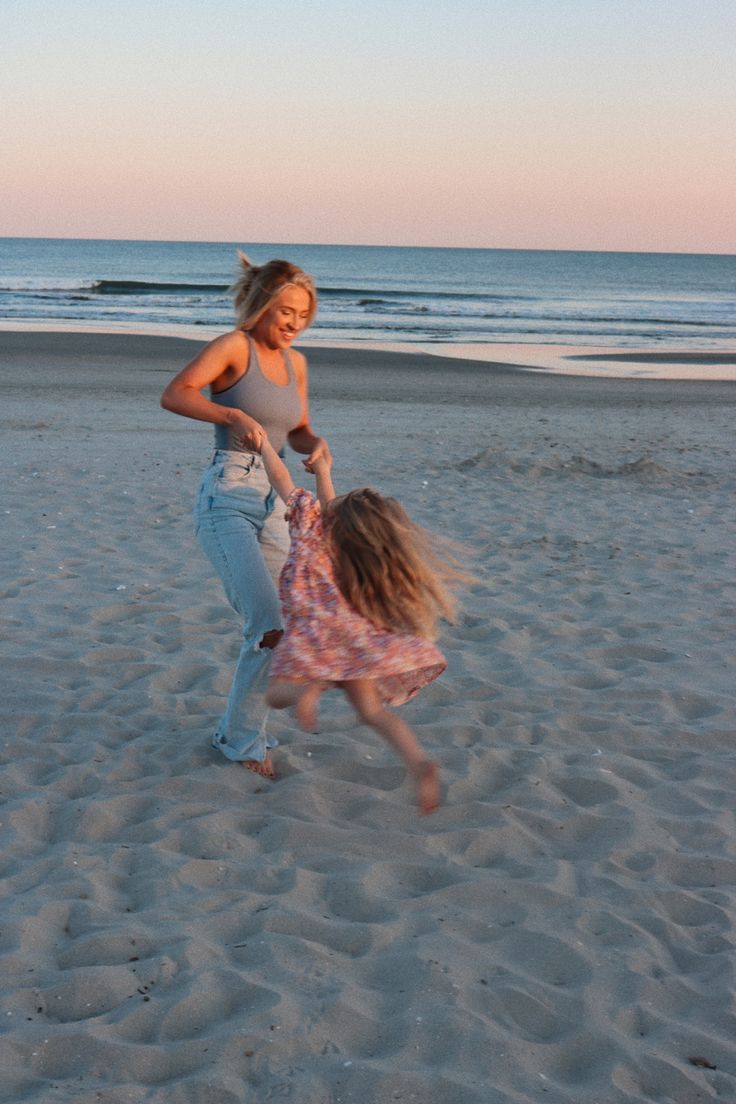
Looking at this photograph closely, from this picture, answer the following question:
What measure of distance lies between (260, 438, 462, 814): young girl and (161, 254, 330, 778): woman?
0.30 metres

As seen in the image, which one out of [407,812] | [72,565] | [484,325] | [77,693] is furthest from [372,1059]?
[484,325]

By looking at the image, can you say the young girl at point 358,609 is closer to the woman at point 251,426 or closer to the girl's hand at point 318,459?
the girl's hand at point 318,459

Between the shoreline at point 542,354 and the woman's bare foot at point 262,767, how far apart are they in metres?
16.7

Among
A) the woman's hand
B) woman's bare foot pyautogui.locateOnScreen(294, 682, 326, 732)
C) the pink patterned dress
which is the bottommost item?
woman's bare foot pyautogui.locateOnScreen(294, 682, 326, 732)

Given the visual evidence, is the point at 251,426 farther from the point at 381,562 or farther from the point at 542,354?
the point at 542,354

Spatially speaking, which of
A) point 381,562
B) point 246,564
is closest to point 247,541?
point 246,564

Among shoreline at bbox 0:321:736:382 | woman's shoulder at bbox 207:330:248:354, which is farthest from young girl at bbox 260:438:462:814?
shoreline at bbox 0:321:736:382

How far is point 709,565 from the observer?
278 inches

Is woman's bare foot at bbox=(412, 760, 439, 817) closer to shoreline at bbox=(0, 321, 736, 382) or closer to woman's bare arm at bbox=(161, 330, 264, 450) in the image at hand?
woman's bare arm at bbox=(161, 330, 264, 450)

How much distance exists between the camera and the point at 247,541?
379cm

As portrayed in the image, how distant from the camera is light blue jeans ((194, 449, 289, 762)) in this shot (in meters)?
3.76

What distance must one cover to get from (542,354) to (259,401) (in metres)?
22.4

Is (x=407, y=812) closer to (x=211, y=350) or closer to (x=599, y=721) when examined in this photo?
(x=599, y=721)

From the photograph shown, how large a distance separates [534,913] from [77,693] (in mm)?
2430
